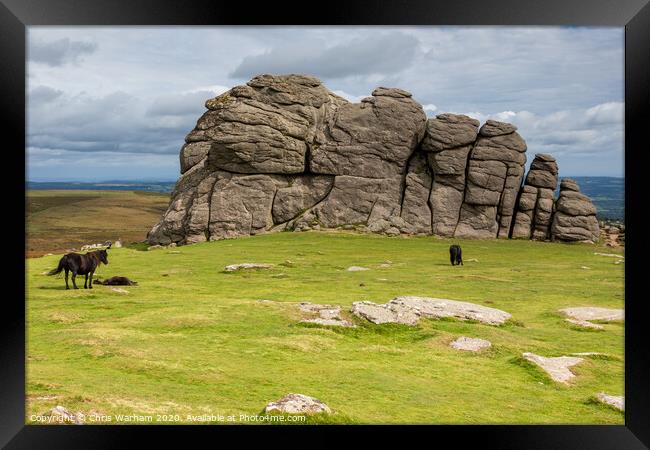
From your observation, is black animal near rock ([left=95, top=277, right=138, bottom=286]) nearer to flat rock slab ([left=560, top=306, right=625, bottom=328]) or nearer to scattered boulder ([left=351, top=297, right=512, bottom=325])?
scattered boulder ([left=351, top=297, right=512, bottom=325])

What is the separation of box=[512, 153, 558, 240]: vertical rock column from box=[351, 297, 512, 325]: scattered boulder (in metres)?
51.0

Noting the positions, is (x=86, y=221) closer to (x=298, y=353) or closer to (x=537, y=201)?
(x=537, y=201)

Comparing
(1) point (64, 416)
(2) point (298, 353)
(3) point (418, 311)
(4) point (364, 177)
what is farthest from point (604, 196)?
(1) point (64, 416)

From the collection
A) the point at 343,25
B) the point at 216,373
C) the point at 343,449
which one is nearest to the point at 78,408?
the point at 216,373

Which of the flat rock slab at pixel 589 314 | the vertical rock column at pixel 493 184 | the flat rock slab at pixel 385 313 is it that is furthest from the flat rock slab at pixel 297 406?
the vertical rock column at pixel 493 184

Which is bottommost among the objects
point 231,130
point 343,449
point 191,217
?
point 343,449

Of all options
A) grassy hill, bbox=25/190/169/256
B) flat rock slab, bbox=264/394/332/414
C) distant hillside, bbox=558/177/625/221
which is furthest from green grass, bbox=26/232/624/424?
grassy hill, bbox=25/190/169/256

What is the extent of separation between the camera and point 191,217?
7550 cm

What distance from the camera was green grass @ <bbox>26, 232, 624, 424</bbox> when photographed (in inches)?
687

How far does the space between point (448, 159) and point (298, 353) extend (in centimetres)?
6109

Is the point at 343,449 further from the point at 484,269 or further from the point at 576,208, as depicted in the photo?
the point at 576,208

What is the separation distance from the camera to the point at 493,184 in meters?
78.0

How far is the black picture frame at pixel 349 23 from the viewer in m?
13.6

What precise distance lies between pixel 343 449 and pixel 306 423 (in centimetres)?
172
